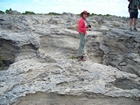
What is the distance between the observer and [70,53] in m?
12.2

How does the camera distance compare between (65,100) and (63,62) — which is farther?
(63,62)

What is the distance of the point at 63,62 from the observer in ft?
34.8

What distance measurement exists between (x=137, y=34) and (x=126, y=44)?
3.09ft

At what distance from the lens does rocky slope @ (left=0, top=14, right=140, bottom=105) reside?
8.73 m

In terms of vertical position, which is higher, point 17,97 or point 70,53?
point 70,53

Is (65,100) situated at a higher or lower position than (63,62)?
lower

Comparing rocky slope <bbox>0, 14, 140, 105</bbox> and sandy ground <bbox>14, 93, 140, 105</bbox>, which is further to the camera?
rocky slope <bbox>0, 14, 140, 105</bbox>

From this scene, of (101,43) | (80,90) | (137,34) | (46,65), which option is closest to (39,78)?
(46,65)

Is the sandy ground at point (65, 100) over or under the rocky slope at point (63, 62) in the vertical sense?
under

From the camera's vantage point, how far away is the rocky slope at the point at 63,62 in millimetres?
8734

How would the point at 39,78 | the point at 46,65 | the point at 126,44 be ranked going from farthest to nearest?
the point at 126,44
the point at 46,65
the point at 39,78

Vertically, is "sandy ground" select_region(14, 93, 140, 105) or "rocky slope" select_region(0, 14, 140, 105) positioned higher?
"rocky slope" select_region(0, 14, 140, 105)

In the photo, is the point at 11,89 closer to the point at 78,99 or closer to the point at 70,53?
the point at 78,99

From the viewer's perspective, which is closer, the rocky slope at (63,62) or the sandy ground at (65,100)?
the sandy ground at (65,100)
